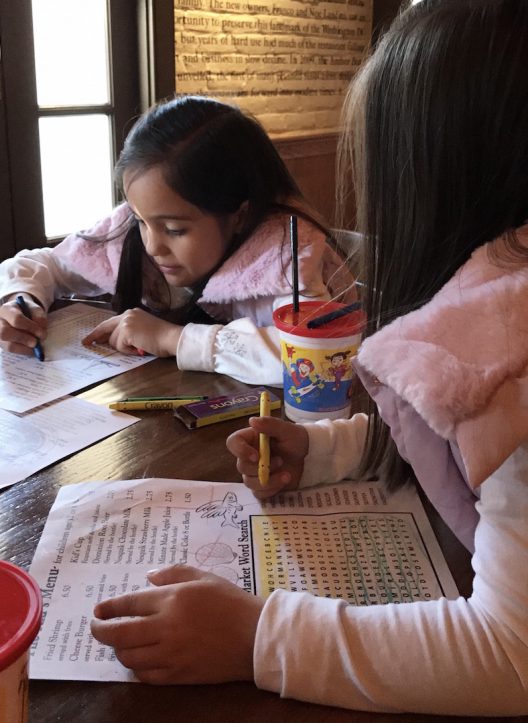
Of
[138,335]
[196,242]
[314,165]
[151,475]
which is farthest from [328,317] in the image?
[314,165]

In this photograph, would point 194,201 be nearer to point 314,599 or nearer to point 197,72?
point 314,599

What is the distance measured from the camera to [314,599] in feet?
1.84

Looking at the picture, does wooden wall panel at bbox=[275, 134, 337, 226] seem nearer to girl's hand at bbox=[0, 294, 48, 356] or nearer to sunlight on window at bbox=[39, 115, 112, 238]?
sunlight on window at bbox=[39, 115, 112, 238]

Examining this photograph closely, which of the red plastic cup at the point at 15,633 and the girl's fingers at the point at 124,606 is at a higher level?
the red plastic cup at the point at 15,633

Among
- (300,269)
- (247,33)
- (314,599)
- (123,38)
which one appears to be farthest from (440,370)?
(247,33)

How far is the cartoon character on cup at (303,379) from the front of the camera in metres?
0.91

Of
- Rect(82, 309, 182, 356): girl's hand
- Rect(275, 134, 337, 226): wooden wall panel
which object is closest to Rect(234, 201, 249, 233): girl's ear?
Rect(82, 309, 182, 356): girl's hand

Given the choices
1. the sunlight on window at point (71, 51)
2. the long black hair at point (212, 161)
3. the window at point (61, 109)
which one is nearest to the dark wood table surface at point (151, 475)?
the long black hair at point (212, 161)

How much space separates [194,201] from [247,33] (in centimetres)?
158

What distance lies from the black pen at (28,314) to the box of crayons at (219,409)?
327 millimetres

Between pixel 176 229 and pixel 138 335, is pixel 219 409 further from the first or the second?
pixel 176 229

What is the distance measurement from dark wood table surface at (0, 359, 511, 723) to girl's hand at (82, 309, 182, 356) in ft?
0.09

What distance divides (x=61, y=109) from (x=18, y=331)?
47.9 inches

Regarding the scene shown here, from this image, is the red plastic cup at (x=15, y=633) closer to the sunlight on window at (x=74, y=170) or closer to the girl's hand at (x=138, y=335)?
the girl's hand at (x=138, y=335)
